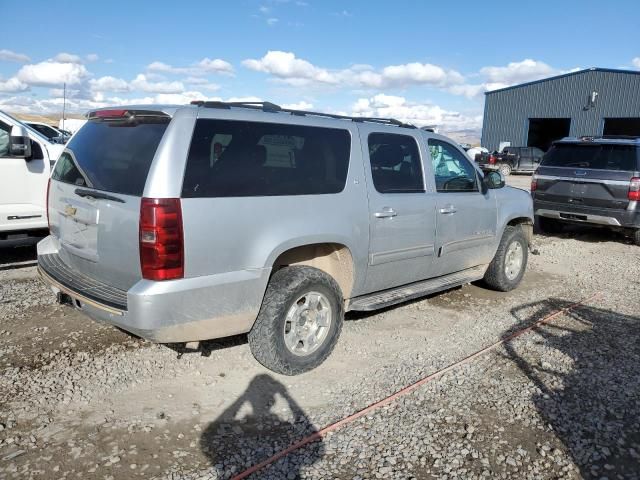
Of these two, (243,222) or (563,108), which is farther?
(563,108)

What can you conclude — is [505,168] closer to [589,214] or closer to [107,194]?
[589,214]

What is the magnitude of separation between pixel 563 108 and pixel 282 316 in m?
33.8

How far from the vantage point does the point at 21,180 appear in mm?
6301

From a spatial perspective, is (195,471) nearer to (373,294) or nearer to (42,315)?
(373,294)

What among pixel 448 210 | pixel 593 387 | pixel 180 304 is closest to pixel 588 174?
pixel 448 210

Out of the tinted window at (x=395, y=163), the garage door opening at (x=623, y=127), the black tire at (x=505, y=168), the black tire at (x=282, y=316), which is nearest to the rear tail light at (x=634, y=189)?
the tinted window at (x=395, y=163)

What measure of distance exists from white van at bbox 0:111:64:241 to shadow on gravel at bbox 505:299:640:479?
18.2ft

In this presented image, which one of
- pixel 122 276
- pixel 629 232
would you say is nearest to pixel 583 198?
pixel 629 232

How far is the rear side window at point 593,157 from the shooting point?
8.81 meters

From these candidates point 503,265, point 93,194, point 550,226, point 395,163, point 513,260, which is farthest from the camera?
point 550,226

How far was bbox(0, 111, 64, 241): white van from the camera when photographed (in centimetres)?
615

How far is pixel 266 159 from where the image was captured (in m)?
3.58

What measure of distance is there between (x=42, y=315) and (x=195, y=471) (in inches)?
112

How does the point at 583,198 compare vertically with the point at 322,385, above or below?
above
